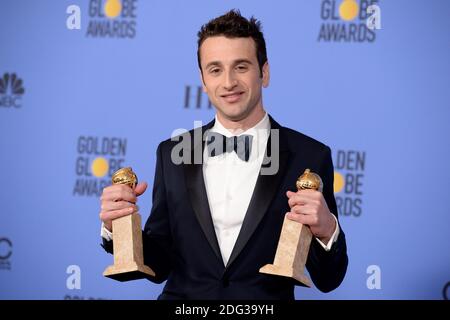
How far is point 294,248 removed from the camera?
1.74 metres

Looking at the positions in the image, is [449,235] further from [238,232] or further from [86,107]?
[86,107]

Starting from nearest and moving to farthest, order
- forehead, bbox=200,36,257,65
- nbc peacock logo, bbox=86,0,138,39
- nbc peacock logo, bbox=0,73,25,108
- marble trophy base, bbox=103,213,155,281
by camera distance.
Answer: marble trophy base, bbox=103,213,155,281, forehead, bbox=200,36,257,65, nbc peacock logo, bbox=86,0,138,39, nbc peacock logo, bbox=0,73,25,108

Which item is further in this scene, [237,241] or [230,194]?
[230,194]

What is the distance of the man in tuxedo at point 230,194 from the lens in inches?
77.9

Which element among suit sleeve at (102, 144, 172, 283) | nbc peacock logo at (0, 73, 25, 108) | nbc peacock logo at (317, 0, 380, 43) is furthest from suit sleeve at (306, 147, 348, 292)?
nbc peacock logo at (0, 73, 25, 108)

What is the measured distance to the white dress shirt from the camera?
6.78 ft

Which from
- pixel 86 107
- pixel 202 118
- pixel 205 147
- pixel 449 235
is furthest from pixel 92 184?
pixel 449 235

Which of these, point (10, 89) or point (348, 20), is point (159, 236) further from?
point (10, 89)

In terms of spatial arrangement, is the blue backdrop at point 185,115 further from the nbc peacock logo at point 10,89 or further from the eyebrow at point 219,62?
the eyebrow at point 219,62

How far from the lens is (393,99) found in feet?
10.5

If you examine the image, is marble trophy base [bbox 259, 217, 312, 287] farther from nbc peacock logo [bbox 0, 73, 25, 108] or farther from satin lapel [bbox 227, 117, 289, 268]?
nbc peacock logo [bbox 0, 73, 25, 108]

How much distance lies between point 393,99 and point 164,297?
170cm

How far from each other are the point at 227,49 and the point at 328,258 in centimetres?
74

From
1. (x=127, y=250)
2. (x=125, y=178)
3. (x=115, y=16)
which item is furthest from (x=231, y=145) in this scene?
(x=115, y=16)
